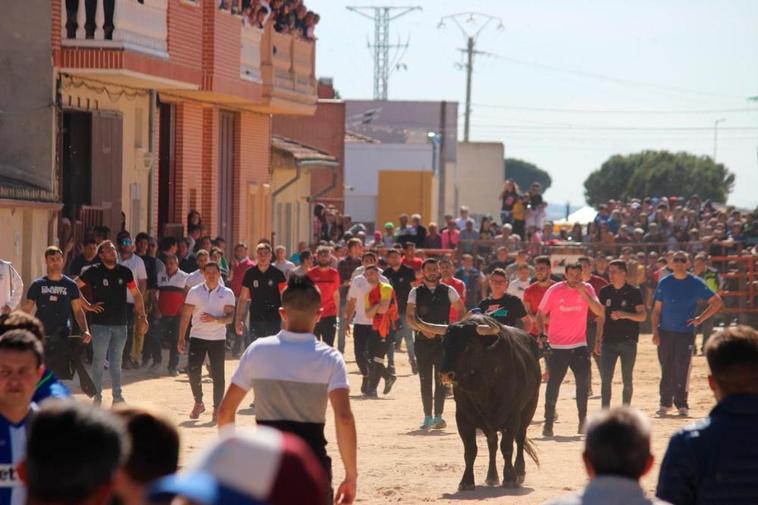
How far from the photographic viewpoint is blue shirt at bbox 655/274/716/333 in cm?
1872

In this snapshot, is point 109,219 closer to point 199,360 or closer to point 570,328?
point 199,360

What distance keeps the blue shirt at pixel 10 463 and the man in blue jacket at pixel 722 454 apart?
7.60 feet

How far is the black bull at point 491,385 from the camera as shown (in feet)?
45.4

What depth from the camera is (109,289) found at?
1764 centimetres

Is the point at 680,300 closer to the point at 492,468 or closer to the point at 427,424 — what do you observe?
the point at 427,424

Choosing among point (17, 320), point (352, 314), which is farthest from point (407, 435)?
point (17, 320)

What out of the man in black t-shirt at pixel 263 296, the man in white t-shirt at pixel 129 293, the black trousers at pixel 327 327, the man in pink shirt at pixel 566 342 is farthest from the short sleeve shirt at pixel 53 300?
the black trousers at pixel 327 327

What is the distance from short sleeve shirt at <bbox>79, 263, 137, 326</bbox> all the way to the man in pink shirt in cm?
456

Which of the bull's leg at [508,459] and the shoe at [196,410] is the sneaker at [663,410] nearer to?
the shoe at [196,410]

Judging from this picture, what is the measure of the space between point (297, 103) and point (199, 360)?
19.2 m

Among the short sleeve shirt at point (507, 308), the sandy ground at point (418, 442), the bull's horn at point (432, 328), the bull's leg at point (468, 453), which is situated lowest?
the sandy ground at point (418, 442)

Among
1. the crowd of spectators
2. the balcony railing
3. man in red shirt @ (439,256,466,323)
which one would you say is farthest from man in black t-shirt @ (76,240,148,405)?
the crowd of spectators

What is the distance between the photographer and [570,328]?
56.1ft

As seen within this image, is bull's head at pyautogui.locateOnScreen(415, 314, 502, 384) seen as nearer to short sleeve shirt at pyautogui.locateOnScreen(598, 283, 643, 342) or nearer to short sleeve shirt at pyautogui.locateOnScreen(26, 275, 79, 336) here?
short sleeve shirt at pyautogui.locateOnScreen(26, 275, 79, 336)
